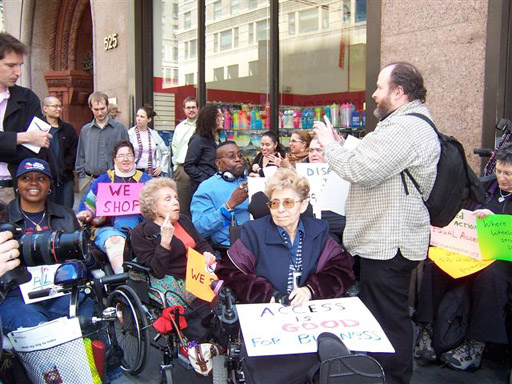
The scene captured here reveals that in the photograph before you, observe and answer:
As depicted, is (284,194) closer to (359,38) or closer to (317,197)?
(317,197)

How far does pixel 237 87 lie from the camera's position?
26.9 ft

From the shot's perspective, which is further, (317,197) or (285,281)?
(317,197)

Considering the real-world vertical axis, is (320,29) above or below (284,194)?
above

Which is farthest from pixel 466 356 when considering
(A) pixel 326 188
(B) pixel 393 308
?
(A) pixel 326 188

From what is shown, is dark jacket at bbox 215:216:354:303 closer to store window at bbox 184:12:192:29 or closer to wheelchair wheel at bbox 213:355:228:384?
wheelchair wheel at bbox 213:355:228:384

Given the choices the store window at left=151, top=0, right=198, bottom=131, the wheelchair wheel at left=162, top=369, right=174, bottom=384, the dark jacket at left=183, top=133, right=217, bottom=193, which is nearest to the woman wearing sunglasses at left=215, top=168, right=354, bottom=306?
the wheelchair wheel at left=162, top=369, right=174, bottom=384

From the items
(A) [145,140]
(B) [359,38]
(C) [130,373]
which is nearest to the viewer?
(C) [130,373]

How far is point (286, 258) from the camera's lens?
2898 millimetres

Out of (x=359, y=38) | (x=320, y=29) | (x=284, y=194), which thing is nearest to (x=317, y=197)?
(x=284, y=194)

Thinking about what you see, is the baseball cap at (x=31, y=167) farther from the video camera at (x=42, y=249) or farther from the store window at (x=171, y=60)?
the store window at (x=171, y=60)

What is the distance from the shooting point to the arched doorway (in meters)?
11.8

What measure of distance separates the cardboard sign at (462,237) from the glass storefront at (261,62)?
2611 millimetres

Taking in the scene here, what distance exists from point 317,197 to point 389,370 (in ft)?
4.51

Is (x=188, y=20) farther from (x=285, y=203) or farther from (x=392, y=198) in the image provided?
(x=392, y=198)
